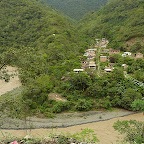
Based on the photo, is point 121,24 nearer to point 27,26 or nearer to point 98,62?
point 27,26

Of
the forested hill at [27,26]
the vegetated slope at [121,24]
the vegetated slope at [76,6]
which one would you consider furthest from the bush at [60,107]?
the vegetated slope at [76,6]

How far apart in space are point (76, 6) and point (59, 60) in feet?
186

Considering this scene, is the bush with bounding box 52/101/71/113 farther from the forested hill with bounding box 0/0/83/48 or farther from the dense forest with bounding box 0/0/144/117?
the forested hill with bounding box 0/0/83/48

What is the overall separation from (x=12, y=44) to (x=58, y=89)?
47.7ft

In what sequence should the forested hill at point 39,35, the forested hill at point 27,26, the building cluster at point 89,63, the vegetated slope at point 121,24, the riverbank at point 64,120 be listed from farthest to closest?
the vegetated slope at point 121,24 < the forested hill at point 27,26 < the forested hill at point 39,35 < the building cluster at point 89,63 < the riverbank at point 64,120

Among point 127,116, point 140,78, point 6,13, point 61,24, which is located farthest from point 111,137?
point 6,13

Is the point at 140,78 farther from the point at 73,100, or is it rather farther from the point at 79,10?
the point at 79,10

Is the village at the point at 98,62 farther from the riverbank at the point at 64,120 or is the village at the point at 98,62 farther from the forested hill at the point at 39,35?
the riverbank at the point at 64,120

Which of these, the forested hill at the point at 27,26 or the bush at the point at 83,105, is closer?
the bush at the point at 83,105

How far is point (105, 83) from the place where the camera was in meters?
19.6

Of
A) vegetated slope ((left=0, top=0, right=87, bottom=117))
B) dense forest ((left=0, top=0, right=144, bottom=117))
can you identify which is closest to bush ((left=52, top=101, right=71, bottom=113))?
dense forest ((left=0, top=0, right=144, bottom=117))

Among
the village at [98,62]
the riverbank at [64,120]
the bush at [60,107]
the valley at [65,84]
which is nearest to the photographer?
the valley at [65,84]

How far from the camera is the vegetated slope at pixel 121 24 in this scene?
3403cm

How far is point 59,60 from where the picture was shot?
84.3 feet
